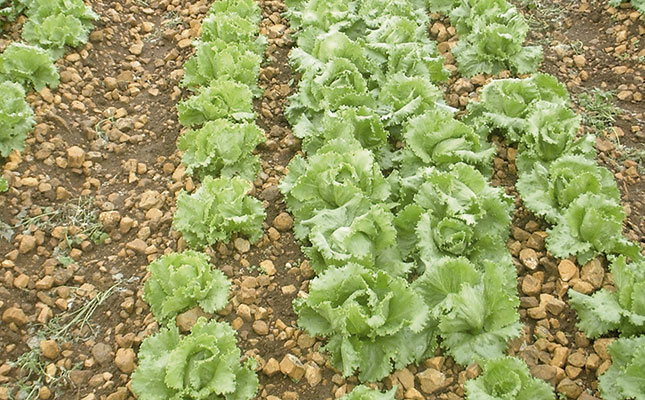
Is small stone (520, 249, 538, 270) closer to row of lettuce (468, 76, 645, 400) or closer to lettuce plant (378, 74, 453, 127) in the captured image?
row of lettuce (468, 76, 645, 400)

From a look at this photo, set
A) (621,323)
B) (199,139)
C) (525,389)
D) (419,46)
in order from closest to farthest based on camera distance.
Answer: (525,389)
(621,323)
(199,139)
(419,46)

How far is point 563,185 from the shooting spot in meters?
4.41

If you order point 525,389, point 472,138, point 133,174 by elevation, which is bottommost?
point 133,174

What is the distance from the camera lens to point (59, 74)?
18.7 ft

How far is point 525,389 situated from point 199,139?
270cm

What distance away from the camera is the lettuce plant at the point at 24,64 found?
538 cm

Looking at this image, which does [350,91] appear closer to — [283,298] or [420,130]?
[420,130]

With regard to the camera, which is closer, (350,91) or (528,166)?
(528,166)

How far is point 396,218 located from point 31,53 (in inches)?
125

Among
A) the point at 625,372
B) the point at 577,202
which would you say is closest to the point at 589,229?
the point at 577,202

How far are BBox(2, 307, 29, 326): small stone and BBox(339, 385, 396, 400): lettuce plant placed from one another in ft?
6.56

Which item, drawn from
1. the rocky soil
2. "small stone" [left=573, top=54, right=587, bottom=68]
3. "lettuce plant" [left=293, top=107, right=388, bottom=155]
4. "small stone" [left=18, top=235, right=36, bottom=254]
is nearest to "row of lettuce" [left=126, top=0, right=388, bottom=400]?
the rocky soil

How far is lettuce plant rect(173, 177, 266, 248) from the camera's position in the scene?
4363mm

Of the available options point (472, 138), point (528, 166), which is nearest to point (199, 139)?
point (472, 138)
